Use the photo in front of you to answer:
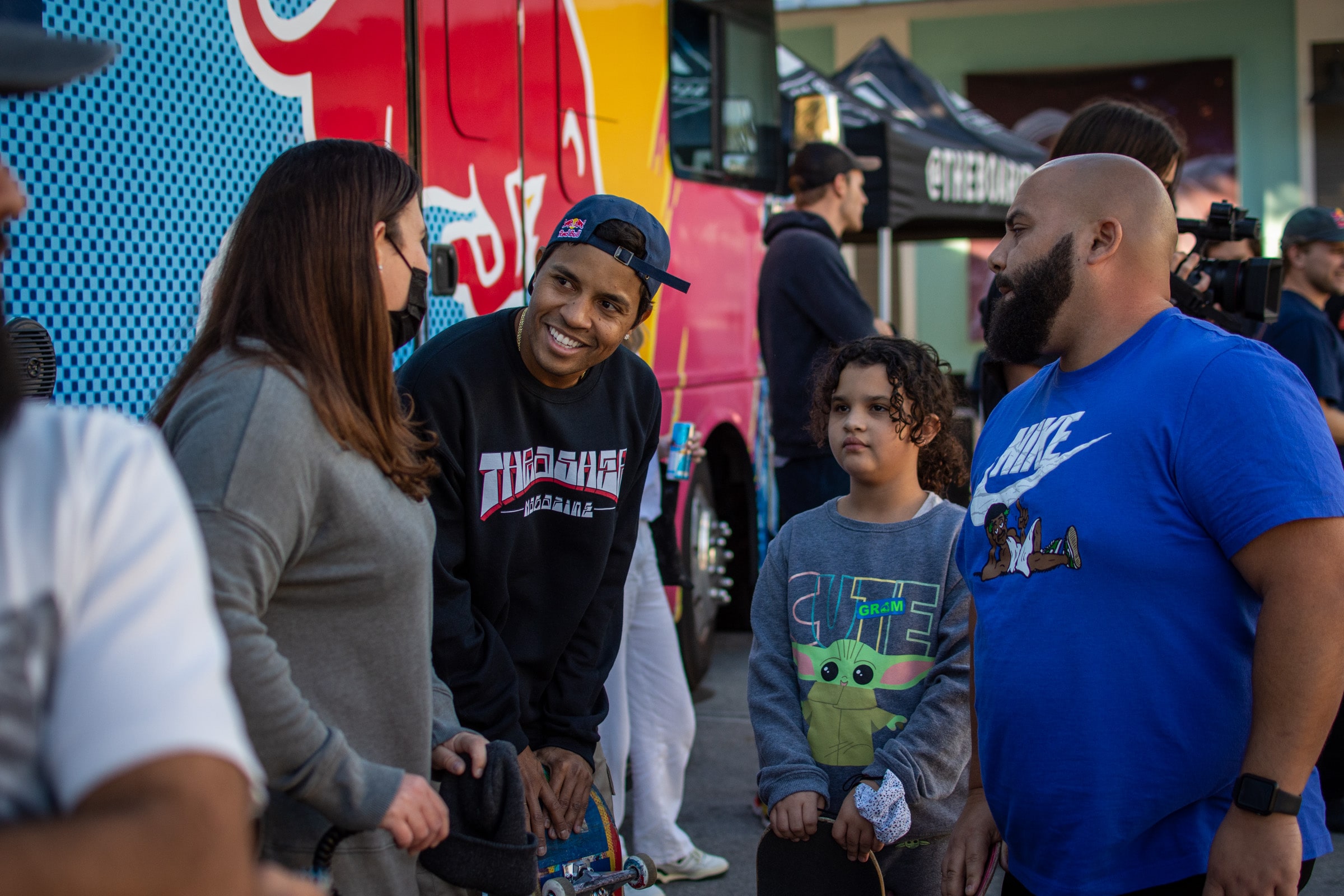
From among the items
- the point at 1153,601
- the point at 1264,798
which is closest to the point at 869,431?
the point at 1153,601

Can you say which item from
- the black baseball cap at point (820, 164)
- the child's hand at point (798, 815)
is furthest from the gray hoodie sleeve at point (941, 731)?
the black baseball cap at point (820, 164)

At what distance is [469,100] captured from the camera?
3.53 metres

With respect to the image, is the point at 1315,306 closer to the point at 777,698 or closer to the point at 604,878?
the point at 777,698

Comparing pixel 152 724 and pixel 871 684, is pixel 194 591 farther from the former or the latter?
pixel 871 684

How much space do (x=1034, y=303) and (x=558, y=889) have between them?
1.43m

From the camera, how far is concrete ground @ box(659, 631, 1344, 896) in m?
3.79

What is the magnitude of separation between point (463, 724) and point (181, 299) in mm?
1114

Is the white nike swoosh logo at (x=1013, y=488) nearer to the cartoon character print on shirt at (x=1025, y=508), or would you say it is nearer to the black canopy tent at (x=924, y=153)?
the cartoon character print on shirt at (x=1025, y=508)

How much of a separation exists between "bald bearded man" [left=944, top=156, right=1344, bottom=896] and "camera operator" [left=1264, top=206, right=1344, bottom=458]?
259 centimetres

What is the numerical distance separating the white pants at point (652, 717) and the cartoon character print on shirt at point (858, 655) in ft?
3.84

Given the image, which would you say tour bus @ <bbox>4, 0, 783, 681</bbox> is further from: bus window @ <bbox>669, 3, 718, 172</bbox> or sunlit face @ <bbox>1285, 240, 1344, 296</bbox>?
sunlit face @ <bbox>1285, 240, 1344, 296</bbox>

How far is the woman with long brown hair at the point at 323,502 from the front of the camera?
150 centimetres

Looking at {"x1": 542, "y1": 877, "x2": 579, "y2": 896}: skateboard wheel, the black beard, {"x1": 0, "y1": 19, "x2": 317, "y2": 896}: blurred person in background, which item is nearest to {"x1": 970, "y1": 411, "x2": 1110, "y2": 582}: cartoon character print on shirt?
the black beard

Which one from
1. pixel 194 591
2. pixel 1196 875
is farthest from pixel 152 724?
pixel 1196 875
